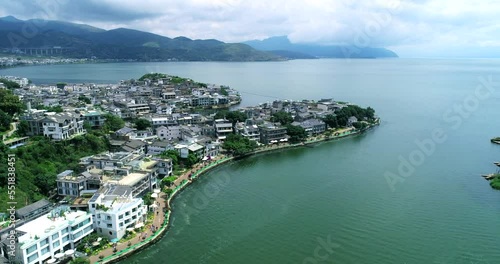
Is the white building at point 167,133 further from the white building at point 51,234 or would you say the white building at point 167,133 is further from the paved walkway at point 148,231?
the white building at point 51,234

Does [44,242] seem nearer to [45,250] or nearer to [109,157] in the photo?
[45,250]

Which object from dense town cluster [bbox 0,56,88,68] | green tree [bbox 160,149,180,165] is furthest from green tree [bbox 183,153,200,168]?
dense town cluster [bbox 0,56,88,68]

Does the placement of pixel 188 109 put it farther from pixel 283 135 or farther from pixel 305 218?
pixel 305 218

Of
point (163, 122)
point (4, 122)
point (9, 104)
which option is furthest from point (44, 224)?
point (163, 122)

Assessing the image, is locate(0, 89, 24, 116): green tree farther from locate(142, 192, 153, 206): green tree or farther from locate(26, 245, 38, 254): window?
locate(26, 245, 38, 254): window

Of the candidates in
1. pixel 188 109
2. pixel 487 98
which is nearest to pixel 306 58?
pixel 487 98

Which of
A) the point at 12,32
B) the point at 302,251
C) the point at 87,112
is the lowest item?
the point at 302,251
